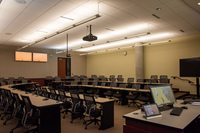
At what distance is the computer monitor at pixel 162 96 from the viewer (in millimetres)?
2461

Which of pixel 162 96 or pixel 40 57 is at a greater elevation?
pixel 40 57

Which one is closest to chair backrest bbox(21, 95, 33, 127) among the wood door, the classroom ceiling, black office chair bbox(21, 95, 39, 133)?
black office chair bbox(21, 95, 39, 133)

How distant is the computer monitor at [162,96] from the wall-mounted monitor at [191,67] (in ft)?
15.1

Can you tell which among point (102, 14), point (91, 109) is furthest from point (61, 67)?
point (91, 109)

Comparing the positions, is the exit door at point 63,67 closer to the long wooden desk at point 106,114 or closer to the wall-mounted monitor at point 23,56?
the wall-mounted monitor at point 23,56

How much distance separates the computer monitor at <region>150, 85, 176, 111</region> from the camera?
246 centimetres

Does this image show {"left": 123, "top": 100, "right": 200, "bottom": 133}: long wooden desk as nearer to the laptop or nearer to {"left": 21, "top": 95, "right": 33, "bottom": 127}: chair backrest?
the laptop

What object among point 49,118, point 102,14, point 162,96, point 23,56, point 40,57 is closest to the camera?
point 162,96

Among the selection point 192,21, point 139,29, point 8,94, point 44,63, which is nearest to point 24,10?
point 8,94

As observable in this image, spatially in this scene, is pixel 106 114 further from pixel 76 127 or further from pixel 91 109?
pixel 76 127

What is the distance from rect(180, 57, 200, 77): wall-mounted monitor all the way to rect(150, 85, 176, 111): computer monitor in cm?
461

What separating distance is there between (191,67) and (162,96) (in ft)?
16.6

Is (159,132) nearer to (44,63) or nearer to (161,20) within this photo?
(161,20)

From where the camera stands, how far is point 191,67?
659 centimetres
